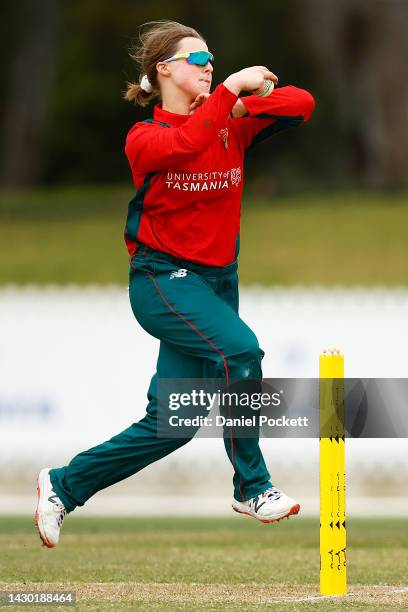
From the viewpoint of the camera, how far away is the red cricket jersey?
17.3 feet

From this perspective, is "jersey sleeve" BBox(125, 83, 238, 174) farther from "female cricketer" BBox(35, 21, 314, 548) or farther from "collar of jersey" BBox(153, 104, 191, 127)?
"collar of jersey" BBox(153, 104, 191, 127)

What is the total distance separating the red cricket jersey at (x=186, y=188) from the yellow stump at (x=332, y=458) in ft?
2.44

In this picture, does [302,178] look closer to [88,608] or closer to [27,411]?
[27,411]

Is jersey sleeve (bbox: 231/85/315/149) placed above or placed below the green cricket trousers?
above

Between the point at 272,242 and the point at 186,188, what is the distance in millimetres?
17583

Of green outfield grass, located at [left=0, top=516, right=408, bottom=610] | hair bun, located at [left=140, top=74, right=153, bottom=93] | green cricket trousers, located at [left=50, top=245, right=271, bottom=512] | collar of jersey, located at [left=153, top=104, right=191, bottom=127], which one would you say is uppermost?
hair bun, located at [left=140, top=74, right=153, bottom=93]

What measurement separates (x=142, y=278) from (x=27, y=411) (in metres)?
7.52

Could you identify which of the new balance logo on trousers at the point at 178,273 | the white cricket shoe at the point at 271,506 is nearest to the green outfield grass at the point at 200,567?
the white cricket shoe at the point at 271,506

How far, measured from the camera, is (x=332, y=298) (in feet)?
44.0

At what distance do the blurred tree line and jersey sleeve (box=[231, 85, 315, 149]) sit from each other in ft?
70.4

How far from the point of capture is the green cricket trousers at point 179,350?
533 centimetres

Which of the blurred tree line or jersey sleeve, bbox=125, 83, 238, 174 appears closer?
jersey sleeve, bbox=125, 83, 238, 174

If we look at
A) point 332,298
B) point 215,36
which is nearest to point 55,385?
point 332,298

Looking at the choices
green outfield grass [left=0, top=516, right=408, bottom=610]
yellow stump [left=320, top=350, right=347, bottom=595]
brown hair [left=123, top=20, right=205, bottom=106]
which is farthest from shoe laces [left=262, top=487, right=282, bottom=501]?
brown hair [left=123, top=20, right=205, bottom=106]
